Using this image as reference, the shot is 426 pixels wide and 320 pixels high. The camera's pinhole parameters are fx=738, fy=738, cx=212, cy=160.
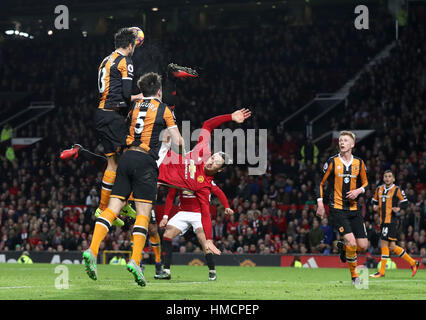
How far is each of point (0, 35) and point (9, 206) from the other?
14740 millimetres

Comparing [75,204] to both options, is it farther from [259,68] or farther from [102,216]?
[102,216]

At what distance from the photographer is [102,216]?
906cm

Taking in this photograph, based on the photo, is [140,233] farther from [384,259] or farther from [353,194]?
[384,259]

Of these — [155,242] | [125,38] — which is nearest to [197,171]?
[155,242]

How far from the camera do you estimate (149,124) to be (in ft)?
30.0

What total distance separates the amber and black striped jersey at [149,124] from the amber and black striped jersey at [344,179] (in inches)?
160

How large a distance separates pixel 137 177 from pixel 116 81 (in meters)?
1.53

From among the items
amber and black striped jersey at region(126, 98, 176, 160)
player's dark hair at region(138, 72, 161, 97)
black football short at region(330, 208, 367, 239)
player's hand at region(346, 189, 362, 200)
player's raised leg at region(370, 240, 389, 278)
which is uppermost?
player's dark hair at region(138, 72, 161, 97)

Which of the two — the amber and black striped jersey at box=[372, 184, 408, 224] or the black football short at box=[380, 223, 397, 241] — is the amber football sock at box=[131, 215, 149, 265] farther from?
the amber and black striped jersey at box=[372, 184, 408, 224]

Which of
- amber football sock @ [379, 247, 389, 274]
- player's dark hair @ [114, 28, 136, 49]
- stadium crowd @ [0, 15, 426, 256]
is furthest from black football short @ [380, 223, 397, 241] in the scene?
player's dark hair @ [114, 28, 136, 49]

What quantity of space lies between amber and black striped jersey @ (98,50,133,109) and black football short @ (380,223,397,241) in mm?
8620

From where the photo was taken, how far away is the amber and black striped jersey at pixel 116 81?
9.72 metres

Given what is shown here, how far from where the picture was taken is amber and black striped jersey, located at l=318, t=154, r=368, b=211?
1234 centimetres
